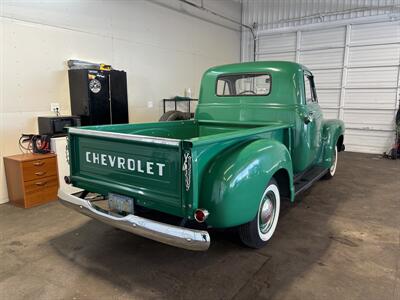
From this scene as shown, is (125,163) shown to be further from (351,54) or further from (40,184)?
(351,54)

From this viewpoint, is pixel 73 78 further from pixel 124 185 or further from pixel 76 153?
pixel 124 185

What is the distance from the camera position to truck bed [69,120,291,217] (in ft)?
6.59

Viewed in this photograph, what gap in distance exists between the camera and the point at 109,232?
3.09 m

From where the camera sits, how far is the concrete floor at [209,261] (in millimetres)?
2127

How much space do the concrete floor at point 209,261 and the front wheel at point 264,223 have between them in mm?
113

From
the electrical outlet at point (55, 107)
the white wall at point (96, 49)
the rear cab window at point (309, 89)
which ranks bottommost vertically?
the electrical outlet at point (55, 107)

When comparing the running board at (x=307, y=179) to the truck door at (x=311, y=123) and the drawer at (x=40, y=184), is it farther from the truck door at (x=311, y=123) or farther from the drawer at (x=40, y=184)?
the drawer at (x=40, y=184)

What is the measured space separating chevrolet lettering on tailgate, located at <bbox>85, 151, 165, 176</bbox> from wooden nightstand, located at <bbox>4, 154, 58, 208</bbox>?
170 cm

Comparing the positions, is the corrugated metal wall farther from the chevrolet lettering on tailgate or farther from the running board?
the chevrolet lettering on tailgate

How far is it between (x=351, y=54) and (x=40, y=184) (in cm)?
815

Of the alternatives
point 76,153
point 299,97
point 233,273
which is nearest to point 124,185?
point 76,153

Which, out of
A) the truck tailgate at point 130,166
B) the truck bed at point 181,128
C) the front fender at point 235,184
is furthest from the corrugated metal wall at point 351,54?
the truck tailgate at point 130,166

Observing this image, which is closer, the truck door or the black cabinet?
the truck door

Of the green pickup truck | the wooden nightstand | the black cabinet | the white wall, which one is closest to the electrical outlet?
the white wall
